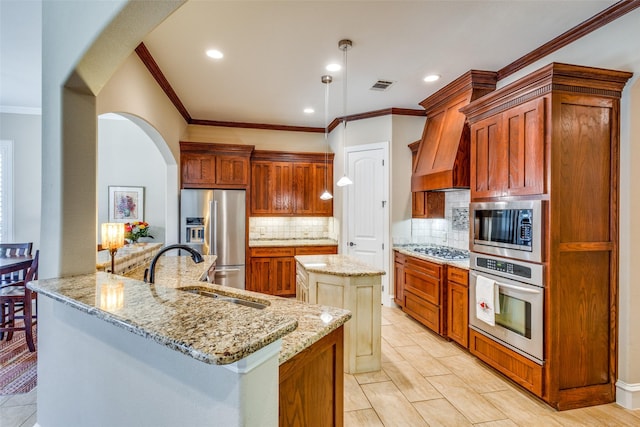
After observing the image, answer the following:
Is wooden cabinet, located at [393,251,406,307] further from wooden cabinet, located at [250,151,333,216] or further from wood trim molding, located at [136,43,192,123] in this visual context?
wood trim molding, located at [136,43,192,123]

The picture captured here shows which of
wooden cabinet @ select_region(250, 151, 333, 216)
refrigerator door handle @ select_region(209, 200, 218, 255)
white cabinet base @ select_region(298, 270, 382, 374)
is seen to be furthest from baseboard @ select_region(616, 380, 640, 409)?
refrigerator door handle @ select_region(209, 200, 218, 255)

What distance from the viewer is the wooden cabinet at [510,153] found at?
91.4 inches

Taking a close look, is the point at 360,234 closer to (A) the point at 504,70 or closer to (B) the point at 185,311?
(A) the point at 504,70

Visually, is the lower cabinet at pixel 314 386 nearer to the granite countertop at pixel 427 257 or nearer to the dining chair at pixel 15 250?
the granite countertop at pixel 427 257

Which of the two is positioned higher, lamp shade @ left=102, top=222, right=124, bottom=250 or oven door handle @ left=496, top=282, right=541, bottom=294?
lamp shade @ left=102, top=222, right=124, bottom=250

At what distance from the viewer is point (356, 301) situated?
2.72 m

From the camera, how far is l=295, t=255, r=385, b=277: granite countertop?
2.70 m

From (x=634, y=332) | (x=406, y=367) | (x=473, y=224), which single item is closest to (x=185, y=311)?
(x=406, y=367)

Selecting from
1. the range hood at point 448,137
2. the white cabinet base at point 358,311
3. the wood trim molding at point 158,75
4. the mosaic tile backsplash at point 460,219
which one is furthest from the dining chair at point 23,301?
the mosaic tile backsplash at point 460,219

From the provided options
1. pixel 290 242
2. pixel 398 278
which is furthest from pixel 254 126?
pixel 398 278

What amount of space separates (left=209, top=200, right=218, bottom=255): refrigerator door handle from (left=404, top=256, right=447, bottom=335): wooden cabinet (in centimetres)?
272

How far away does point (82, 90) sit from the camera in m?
1.75

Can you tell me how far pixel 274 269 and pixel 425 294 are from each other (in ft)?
7.71

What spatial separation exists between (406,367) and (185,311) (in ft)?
8.02
